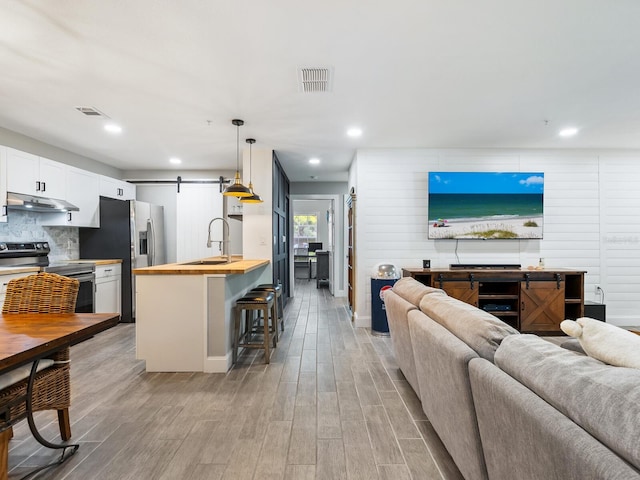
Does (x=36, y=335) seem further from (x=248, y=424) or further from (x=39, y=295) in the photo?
(x=248, y=424)

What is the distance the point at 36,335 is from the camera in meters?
1.50

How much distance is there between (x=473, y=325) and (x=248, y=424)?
1.55m

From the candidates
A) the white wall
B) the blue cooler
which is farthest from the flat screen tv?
the white wall

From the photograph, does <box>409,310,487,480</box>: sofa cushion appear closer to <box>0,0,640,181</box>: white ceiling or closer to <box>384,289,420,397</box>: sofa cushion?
<box>384,289,420,397</box>: sofa cushion

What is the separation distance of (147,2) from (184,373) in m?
2.80

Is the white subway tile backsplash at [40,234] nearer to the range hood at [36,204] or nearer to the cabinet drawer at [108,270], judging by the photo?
the range hood at [36,204]

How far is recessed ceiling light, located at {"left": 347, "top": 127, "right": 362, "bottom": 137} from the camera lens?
3895 mm

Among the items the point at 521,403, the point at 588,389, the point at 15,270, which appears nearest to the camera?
the point at 588,389

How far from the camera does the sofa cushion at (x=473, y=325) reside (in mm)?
1445

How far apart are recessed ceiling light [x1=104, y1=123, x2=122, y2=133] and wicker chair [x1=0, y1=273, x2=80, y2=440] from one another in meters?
2.37

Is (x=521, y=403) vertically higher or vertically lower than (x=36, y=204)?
lower

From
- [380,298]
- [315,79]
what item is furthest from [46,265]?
[380,298]

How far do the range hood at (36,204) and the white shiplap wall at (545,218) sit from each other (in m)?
→ 3.93

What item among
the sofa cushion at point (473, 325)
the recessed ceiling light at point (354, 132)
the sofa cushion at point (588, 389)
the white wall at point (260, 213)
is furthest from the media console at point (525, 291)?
the sofa cushion at point (588, 389)
